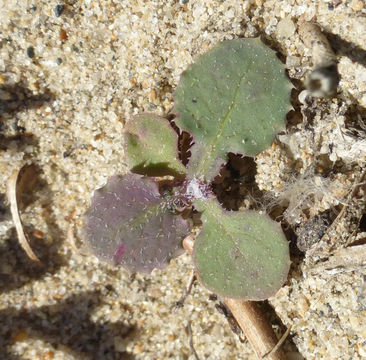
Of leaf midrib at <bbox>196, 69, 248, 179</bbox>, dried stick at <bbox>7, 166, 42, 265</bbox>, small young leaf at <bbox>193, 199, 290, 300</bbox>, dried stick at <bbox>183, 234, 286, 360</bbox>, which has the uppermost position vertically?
leaf midrib at <bbox>196, 69, 248, 179</bbox>

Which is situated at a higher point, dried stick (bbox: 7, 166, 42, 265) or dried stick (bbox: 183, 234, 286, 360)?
dried stick (bbox: 183, 234, 286, 360)

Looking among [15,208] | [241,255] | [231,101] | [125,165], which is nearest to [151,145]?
[125,165]

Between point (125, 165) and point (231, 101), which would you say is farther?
point (125, 165)

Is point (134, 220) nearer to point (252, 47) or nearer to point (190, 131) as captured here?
point (190, 131)

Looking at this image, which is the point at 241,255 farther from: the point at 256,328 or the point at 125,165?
the point at 125,165

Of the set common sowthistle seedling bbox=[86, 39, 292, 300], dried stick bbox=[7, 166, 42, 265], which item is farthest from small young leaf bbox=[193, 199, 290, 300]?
dried stick bbox=[7, 166, 42, 265]

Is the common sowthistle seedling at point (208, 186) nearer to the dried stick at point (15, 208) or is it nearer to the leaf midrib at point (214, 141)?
the leaf midrib at point (214, 141)

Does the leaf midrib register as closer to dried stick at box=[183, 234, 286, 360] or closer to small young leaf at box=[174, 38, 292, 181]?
small young leaf at box=[174, 38, 292, 181]

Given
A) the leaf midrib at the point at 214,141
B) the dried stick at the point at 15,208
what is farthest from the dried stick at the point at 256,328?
the dried stick at the point at 15,208
